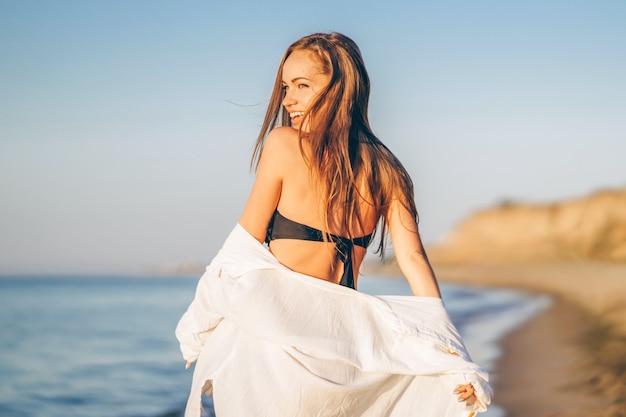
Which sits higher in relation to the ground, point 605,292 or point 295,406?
point 295,406

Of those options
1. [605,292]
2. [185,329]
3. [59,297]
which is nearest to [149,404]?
[185,329]

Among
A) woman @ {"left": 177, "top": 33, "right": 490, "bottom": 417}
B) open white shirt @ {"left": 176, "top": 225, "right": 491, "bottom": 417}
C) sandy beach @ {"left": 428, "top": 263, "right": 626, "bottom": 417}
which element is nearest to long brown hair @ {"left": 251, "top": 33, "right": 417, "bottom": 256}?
woman @ {"left": 177, "top": 33, "right": 490, "bottom": 417}

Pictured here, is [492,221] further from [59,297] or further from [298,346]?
[298,346]

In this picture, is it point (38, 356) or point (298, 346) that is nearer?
point (298, 346)

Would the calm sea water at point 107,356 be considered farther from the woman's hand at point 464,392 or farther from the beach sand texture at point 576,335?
the woman's hand at point 464,392

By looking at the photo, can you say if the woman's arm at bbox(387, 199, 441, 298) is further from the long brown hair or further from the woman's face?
the woman's face

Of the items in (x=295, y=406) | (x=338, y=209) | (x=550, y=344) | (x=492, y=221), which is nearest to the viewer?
(x=295, y=406)

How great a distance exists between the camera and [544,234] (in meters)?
56.9

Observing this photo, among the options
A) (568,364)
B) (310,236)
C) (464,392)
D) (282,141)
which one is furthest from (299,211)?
(568,364)

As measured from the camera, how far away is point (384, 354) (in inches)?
95.4

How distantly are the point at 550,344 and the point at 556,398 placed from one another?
437 centimetres

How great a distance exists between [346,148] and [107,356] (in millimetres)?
12507

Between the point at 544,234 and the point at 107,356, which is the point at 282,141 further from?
the point at 544,234

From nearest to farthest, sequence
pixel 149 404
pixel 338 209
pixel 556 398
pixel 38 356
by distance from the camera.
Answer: pixel 338 209
pixel 556 398
pixel 149 404
pixel 38 356
